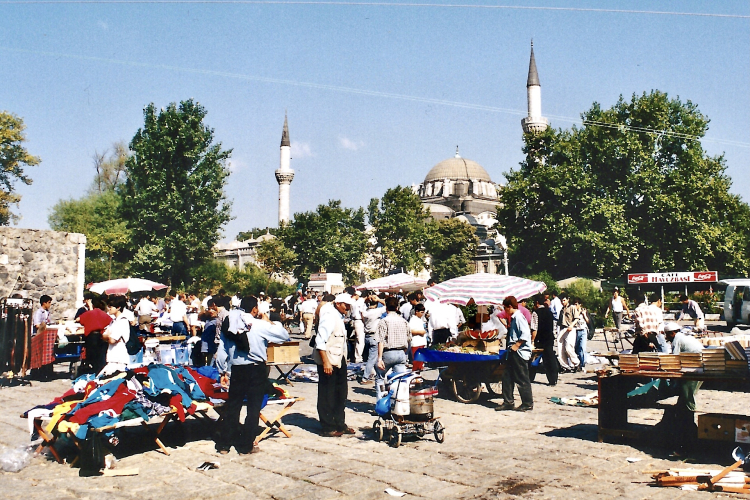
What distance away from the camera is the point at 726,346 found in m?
6.38

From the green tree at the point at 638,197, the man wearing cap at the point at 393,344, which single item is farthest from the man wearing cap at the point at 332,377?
the green tree at the point at 638,197

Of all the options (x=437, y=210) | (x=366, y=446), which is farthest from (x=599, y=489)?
(x=437, y=210)

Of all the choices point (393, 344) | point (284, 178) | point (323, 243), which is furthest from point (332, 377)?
point (284, 178)

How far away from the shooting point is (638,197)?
41.2m

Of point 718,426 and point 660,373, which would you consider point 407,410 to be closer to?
point 660,373

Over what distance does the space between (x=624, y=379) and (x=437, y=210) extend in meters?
84.9

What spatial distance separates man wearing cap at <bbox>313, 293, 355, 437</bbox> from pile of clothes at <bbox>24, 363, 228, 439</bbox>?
42.4 inches

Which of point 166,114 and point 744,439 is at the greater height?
point 166,114

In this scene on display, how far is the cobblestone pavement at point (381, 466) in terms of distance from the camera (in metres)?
5.44

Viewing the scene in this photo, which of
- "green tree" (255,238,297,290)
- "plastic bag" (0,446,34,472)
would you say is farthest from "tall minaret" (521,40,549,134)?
"plastic bag" (0,446,34,472)

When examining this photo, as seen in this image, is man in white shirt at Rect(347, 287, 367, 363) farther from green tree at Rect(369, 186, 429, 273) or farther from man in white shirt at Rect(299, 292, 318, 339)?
green tree at Rect(369, 186, 429, 273)

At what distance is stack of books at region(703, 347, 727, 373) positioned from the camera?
6.37 meters

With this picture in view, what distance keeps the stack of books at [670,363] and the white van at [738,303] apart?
18386 millimetres

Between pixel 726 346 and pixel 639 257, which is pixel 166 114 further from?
pixel 726 346
